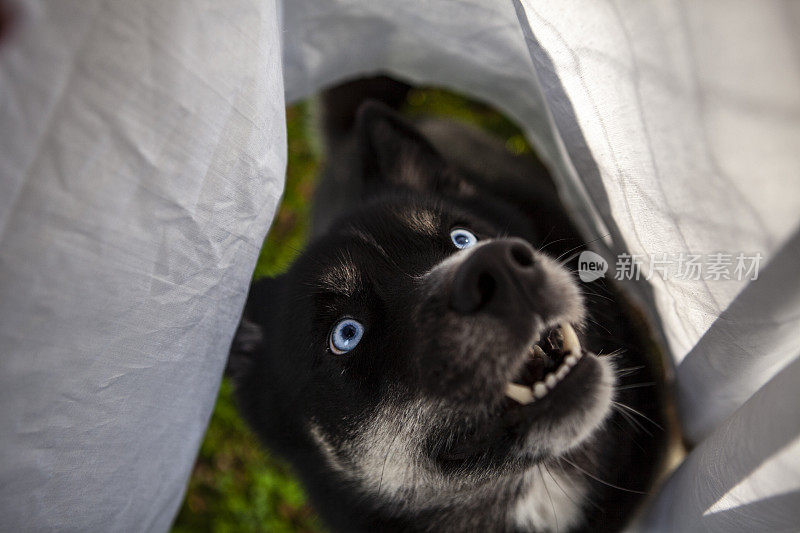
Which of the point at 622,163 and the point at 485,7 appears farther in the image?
the point at 485,7

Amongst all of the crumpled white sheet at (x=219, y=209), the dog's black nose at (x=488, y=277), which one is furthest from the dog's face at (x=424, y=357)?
the crumpled white sheet at (x=219, y=209)

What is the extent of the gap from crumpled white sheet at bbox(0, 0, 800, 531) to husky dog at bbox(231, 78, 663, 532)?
235 mm

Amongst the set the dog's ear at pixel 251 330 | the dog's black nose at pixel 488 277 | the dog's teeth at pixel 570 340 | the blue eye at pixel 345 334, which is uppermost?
the dog's black nose at pixel 488 277

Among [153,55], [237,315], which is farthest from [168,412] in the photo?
[153,55]

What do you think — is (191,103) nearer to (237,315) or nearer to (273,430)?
(237,315)

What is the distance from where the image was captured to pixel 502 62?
195cm

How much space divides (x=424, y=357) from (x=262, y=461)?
2.36 meters

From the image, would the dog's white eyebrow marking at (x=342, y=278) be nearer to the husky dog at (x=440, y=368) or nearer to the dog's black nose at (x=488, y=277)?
the husky dog at (x=440, y=368)

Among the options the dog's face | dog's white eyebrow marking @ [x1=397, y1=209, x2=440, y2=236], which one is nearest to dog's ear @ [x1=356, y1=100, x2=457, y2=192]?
the dog's face

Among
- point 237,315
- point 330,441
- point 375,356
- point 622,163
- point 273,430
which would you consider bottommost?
point 273,430

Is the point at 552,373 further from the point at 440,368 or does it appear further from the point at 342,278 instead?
the point at 342,278

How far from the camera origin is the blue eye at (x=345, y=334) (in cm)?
148

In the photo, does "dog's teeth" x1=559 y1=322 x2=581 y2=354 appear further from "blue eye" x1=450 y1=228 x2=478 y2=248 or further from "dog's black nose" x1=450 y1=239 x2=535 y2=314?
"blue eye" x1=450 y1=228 x2=478 y2=248

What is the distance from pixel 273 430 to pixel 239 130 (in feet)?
3.76
